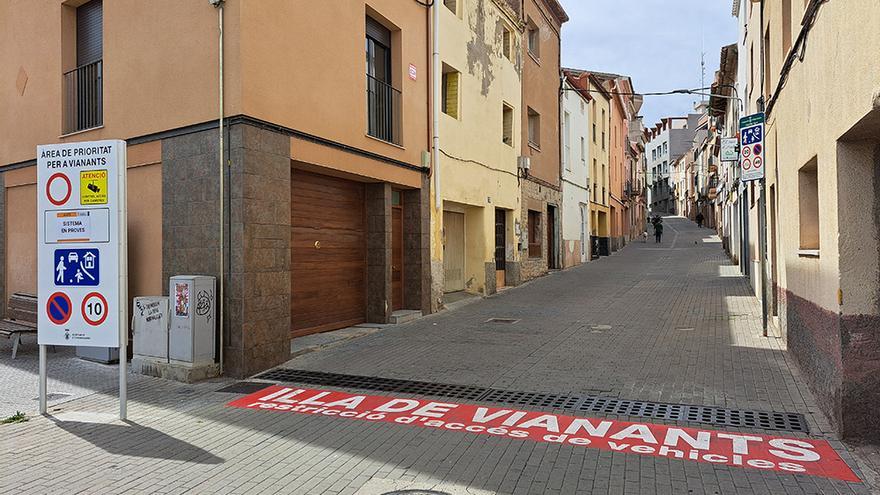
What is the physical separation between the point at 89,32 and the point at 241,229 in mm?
5041

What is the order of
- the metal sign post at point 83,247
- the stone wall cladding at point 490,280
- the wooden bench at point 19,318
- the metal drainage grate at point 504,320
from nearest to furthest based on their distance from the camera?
the metal sign post at point 83,247 → the wooden bench at point 19,318 → the metal drainage grate at point 504,320 → the stone wall cladding at point 490,280

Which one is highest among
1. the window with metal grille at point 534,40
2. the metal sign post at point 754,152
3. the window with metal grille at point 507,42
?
the window with metal grille at point 534,40

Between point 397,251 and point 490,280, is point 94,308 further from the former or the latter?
point 490,280

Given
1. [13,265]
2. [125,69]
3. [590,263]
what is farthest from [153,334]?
[590,263]

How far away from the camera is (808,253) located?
20.1 feet

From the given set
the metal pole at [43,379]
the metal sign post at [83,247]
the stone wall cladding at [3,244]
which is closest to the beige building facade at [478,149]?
the metal sign post at [83,247]

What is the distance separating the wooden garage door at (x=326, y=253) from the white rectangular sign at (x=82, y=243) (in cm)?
344

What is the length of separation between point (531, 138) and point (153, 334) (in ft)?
47.7

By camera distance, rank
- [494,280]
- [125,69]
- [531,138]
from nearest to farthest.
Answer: [125,69]
[494,280]
[531,138]

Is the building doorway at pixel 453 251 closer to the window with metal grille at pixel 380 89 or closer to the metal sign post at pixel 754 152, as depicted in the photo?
the window with metal grille at pixel 380 89

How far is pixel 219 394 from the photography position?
6.67m

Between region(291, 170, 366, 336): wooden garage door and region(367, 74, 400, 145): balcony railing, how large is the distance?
104 cm

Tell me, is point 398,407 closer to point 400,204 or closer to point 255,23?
point 255,23

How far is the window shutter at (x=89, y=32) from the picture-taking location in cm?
944
